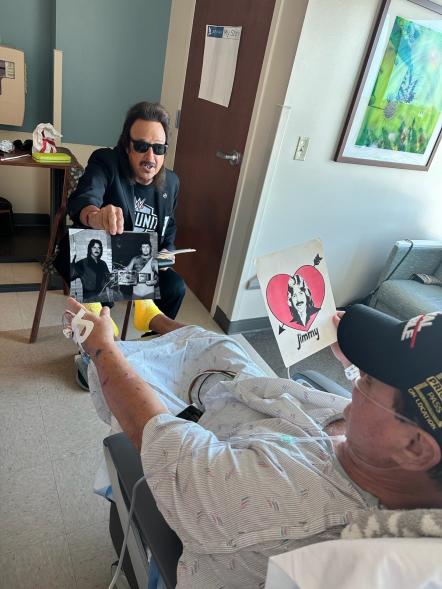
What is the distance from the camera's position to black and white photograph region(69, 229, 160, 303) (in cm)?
128

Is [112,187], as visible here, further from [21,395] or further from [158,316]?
[21,395]

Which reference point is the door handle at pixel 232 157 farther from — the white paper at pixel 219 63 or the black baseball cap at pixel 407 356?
the black baseball cap at pixel 407 356

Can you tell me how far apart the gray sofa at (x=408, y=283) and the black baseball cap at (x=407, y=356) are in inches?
73.4

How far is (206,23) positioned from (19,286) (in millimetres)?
1908

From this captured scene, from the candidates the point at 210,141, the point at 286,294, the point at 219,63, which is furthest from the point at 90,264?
the point at 219,63

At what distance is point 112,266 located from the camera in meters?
1.36

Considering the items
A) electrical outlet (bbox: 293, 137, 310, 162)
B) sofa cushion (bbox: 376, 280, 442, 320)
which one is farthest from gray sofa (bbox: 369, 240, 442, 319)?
electrical outlet (bbox: 293, 137, 310, 162)

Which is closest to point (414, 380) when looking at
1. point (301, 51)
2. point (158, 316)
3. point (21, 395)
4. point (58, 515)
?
point (158, 316)

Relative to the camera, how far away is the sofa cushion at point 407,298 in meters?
2.32

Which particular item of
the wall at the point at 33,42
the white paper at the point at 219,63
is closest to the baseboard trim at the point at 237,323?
the white paper at the point at 219,63

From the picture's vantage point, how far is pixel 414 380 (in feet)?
1.74

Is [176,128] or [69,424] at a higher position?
[176,128]

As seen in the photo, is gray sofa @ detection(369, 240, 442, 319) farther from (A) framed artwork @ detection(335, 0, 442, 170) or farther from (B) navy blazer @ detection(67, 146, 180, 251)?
(B) navy blazer @ detection(67, 146, 180, 251)

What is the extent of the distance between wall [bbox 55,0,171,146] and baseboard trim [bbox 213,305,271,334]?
1.59 m
